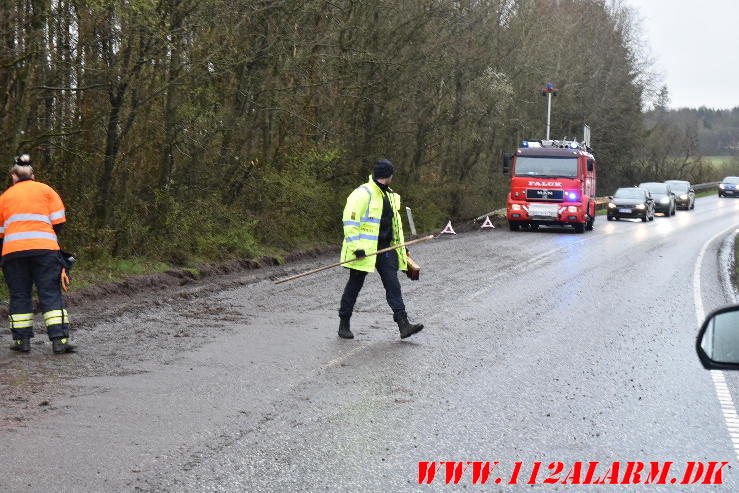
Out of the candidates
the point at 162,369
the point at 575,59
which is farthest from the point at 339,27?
the point at 575,59

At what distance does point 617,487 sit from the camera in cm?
548

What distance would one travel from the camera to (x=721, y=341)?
3.21 m

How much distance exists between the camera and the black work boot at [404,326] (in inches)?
403

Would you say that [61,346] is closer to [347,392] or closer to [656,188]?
[347,392]

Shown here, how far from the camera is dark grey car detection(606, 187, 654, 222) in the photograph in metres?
39.9

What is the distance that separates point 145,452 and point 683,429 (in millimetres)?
3555

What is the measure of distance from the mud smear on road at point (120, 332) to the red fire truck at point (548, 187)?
15854 millimetres

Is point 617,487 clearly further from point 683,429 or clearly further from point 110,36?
point 110,36

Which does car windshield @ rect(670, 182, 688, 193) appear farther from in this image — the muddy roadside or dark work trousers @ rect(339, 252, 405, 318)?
dark work trousers @ rect(339, 252, 405, 318)

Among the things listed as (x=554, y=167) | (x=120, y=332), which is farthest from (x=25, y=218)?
(x=554, y=167)

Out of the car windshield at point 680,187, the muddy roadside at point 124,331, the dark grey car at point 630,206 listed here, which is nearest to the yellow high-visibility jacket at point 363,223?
the muddy roadside at point 124,331

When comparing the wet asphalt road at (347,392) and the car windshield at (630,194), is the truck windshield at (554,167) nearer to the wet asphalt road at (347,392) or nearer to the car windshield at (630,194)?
the car windshield at (630,194)

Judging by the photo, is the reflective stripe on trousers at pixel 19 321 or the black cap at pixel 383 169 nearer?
the reflective stripe on trousers at pixel 19 321

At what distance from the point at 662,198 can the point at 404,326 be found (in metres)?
38.2
